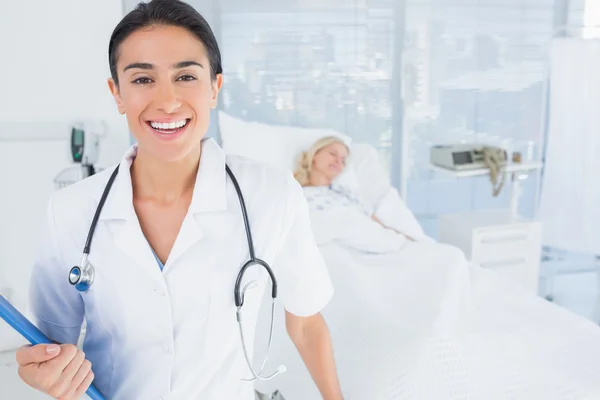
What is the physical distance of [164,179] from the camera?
1014mm

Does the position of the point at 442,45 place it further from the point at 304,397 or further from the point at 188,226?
the point at 188,226

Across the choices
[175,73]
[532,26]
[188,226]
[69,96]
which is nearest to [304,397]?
[188,226]

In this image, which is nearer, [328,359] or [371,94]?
[328,359]

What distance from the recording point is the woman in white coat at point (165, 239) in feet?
2.99

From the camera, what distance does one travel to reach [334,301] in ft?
6.40

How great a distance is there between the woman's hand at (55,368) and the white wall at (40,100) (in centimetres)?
191

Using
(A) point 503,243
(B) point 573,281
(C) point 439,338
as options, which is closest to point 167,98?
(C) point 439,338

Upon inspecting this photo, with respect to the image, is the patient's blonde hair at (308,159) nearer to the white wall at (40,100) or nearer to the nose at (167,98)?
the white wall at (40,100)

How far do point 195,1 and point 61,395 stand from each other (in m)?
2.45

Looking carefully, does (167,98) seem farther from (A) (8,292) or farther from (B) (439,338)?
(A) (8,292)

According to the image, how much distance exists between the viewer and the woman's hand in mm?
773

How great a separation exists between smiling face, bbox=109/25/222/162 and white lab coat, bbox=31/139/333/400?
4.7 inches

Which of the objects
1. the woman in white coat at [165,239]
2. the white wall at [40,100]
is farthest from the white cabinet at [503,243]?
the woman in white coat at [165,239]

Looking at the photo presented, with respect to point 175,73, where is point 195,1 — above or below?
above
